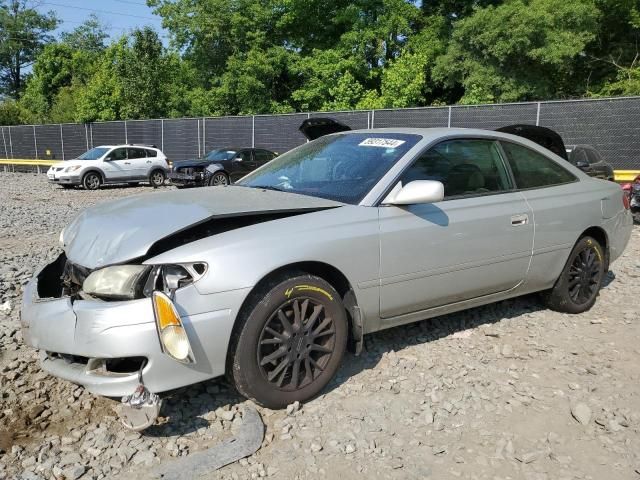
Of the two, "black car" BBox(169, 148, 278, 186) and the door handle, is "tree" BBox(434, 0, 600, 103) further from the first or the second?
the door handle

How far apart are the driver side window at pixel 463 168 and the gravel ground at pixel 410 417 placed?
115 centimetres

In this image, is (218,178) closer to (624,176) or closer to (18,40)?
(624,176)

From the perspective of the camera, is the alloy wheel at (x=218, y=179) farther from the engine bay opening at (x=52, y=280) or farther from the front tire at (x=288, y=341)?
the front tire at (x=288, y=341)

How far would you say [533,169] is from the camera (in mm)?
4625

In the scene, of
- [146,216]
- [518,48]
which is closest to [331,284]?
[146,216]

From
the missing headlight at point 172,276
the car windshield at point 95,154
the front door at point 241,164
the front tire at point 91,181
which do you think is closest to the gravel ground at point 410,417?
the missing headlight at point 172,276

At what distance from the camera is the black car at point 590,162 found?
37.6 feet

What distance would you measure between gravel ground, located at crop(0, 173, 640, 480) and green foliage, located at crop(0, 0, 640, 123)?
20.7 metres

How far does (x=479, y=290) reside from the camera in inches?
163

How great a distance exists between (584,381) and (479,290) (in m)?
0.89

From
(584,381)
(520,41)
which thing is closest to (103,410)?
(584,381)

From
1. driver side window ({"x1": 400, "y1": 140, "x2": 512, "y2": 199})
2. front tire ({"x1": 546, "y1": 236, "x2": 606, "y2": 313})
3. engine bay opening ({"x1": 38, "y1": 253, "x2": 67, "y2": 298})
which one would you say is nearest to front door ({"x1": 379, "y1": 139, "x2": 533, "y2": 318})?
driver side window ({"x1": 400, "y1": 140, "x2": 512, "y2": 199})

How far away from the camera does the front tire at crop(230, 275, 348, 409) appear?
9.96 ft

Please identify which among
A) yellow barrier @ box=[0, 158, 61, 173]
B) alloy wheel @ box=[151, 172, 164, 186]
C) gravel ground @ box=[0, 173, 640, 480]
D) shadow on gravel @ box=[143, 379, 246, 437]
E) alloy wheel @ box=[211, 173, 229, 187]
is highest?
shadow on gravel @ box=[143, 379, 246, 437]
